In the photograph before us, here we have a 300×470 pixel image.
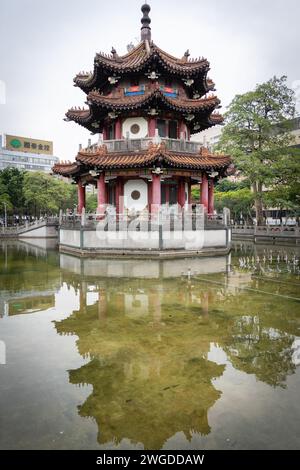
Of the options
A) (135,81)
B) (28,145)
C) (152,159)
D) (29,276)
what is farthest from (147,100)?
(28,145)

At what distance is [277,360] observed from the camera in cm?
583

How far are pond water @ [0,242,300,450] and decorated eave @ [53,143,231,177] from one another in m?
11.0

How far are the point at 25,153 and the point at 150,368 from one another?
10714 cm

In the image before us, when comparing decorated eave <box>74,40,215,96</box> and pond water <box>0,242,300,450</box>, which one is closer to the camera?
pond water <box>0,242,300,450</box>

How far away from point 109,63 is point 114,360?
21.6m

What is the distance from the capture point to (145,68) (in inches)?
884

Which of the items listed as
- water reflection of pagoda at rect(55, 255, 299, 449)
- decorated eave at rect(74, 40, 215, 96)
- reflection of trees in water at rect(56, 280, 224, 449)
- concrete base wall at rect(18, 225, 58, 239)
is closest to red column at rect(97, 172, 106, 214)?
decorated eave at rect(74, 40, 215, 96)

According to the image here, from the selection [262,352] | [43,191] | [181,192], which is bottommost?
[262,352]

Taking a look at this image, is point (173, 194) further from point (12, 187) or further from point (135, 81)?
point (12, 187)

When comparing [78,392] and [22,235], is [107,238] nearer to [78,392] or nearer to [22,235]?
[78,392]

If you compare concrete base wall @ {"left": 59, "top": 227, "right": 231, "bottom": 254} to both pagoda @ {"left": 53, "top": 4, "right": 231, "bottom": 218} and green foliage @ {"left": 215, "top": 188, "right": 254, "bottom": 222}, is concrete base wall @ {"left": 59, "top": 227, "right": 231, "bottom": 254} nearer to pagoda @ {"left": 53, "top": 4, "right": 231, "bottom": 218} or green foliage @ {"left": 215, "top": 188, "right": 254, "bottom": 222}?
pagoda @ {"left": 53, "top": 4, "right": 231, "bottom": 218}

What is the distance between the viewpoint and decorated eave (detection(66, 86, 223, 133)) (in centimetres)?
2180

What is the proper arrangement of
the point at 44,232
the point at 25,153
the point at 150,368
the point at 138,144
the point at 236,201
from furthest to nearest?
the point at 25,153 < the point at 236,201 < the point at 44,232 < the point at 138,144 < the point at 150,368

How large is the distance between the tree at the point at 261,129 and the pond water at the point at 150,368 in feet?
85.6
